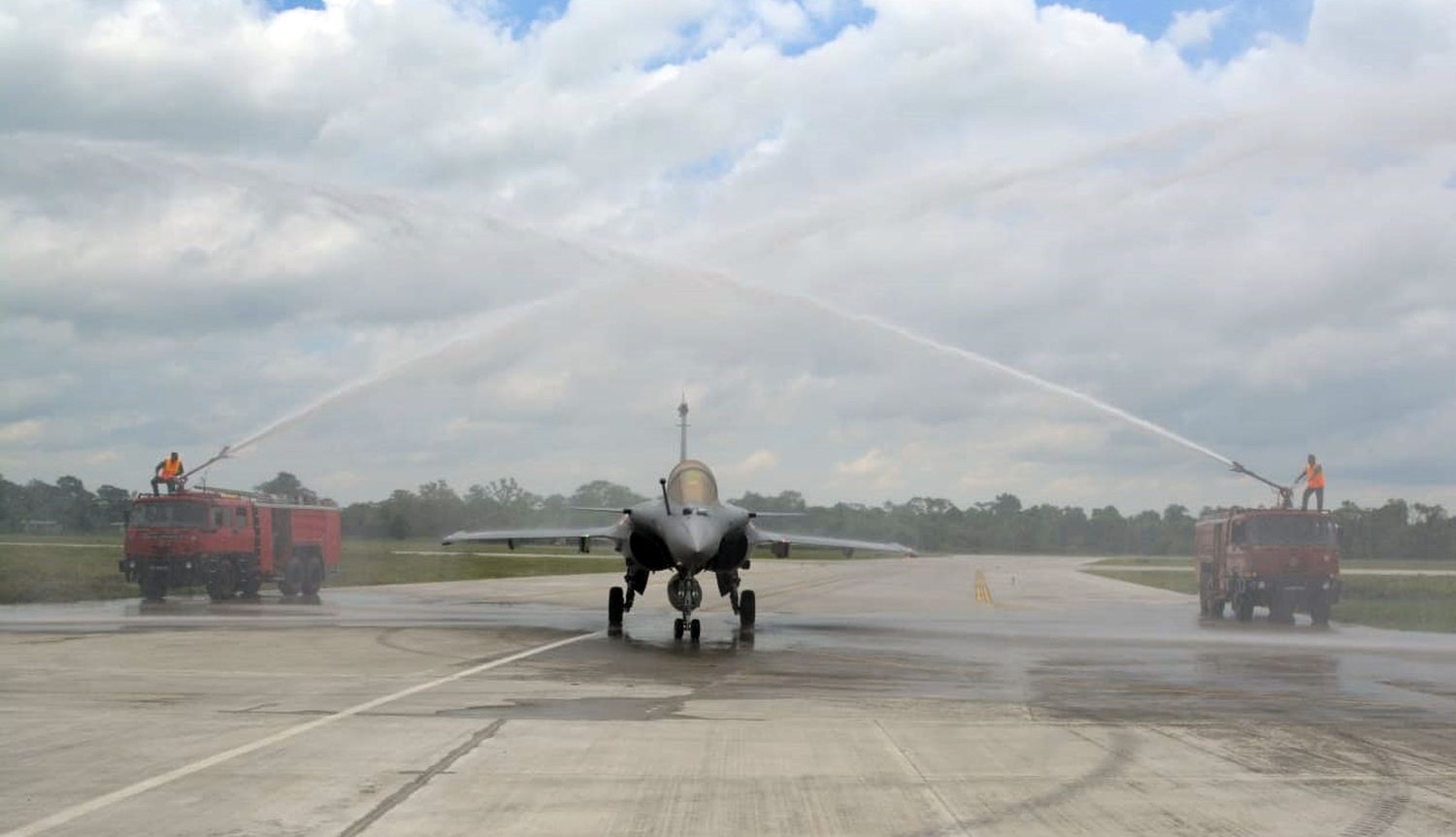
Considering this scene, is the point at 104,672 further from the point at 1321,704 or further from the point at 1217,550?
the point at 1217,550

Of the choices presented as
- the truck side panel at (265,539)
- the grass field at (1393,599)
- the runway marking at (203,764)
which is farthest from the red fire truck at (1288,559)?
the truck side panel at (265,539)

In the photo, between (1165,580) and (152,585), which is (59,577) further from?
(1165,580)

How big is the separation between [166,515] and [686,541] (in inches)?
687

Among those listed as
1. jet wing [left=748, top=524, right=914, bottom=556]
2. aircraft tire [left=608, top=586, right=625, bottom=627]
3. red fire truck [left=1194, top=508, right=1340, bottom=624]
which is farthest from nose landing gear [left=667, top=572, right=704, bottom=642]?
red fire truck [left=1194, top=508, right=1340, bottom=624]

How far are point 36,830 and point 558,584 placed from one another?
42.9 metres

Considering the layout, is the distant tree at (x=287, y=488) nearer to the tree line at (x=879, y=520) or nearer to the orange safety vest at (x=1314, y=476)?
the tree line at (x=879, y=520)

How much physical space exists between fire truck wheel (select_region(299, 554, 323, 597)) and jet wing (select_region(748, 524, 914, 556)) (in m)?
16.3

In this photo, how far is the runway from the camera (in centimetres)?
924

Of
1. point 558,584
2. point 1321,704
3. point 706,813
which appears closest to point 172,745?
point 706,813

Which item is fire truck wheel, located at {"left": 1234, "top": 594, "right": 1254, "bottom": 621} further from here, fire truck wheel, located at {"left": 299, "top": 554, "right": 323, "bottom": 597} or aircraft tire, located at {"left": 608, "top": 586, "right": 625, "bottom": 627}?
fire truck wheel, located at {"left": 299, "top": 554, "right": 323, "bottom": 597}

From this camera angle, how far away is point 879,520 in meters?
70.8

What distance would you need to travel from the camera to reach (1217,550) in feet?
119

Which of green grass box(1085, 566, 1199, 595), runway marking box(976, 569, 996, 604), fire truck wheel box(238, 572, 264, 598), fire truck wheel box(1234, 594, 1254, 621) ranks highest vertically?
fire truck wheel box(238, 572, 264, 598)

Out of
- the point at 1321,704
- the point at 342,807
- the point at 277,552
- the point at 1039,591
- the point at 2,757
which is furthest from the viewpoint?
the point at 1039,591
